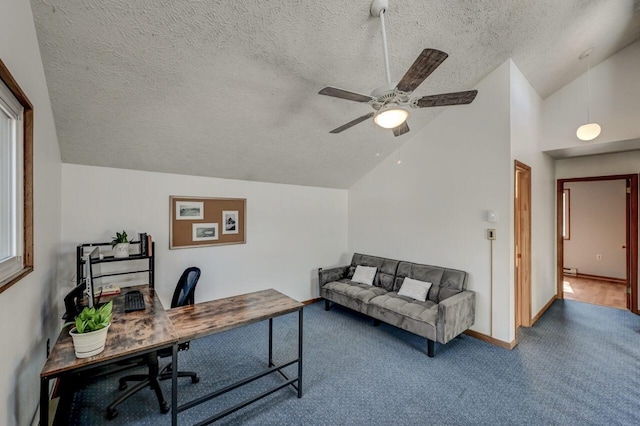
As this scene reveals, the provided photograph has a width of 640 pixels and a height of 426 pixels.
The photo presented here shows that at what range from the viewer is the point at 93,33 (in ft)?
5.60

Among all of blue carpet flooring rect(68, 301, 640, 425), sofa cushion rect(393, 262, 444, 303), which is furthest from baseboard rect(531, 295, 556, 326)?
sofa cushion rect(393, 262, 444, 303)

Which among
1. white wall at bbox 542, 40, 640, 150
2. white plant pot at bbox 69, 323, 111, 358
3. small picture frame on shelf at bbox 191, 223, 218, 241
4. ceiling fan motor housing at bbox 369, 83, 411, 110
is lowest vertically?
white plant pot at bbox 69, 323, 111, 358

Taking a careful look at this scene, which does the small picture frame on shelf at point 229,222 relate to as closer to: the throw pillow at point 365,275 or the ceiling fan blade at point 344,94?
the throw pillow at point 365,275

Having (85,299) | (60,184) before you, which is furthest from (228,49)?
(85,299)

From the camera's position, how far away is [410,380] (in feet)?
8.11

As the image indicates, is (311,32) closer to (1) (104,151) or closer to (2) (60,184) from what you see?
(1) (104,151)

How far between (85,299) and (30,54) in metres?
1.85

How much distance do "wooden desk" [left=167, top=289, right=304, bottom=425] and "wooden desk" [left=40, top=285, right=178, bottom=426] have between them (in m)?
0.09

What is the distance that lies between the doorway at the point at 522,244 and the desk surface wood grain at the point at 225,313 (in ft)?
9.16

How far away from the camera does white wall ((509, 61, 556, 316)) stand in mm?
3160

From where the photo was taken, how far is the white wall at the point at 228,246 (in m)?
2.84

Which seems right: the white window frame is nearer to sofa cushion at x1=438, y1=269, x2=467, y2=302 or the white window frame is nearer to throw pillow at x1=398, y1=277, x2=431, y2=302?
throw pillow at x1=398, y1=277, x2=431, y2=302

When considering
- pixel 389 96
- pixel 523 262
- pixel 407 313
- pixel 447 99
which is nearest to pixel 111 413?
pixel 407 313

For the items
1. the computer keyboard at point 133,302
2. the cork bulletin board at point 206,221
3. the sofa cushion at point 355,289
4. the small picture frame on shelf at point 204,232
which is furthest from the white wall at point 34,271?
the sofa cushion at point 355,289
